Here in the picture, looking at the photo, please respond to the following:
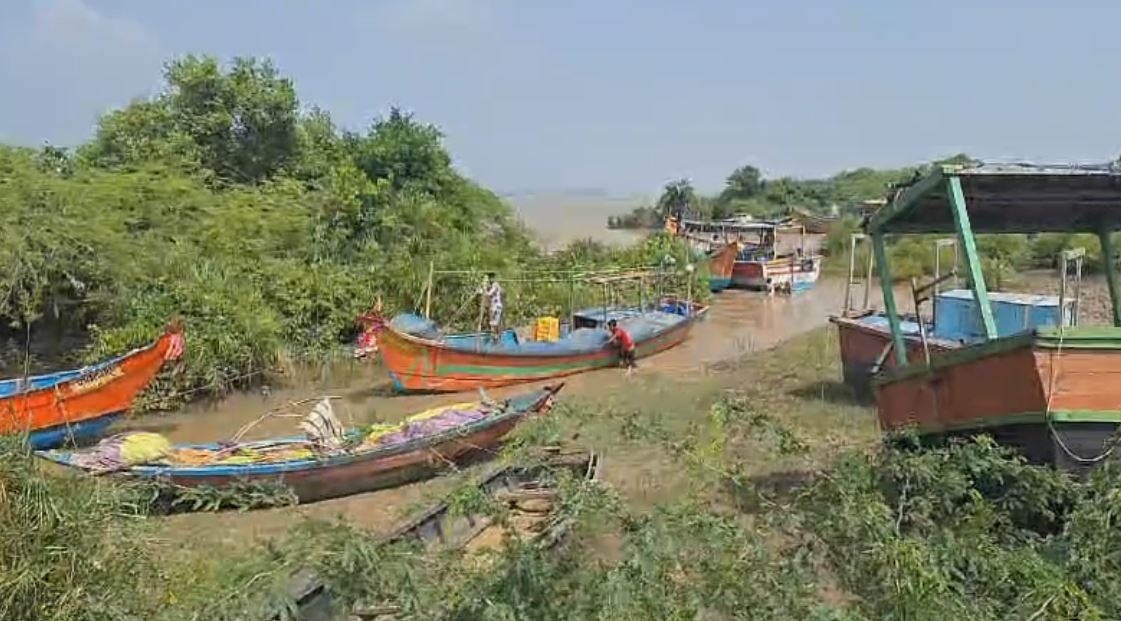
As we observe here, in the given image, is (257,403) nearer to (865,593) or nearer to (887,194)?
(887,194)

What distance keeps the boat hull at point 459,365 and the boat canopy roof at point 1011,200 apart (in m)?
8.08

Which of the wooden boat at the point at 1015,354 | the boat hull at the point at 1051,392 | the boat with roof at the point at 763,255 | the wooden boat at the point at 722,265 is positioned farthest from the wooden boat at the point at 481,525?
the boat with roof at the point at 763,255

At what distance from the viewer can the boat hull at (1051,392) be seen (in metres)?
6.79

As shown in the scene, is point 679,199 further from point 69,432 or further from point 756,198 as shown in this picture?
point 69,432

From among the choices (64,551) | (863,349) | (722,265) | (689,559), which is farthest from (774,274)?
(64,551)

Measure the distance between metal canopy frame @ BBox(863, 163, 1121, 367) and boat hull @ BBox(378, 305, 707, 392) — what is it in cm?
803

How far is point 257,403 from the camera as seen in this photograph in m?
15.6

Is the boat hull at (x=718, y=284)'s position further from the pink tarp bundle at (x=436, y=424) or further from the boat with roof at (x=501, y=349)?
the pink tarp bundle at (x=436, y=424)

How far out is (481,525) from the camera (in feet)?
26.3

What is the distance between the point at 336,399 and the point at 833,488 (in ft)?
38.3

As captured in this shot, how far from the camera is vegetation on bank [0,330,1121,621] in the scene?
3953mm

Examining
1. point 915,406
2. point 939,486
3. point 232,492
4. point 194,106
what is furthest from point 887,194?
point 194,106

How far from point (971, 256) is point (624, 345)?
10.8 meters

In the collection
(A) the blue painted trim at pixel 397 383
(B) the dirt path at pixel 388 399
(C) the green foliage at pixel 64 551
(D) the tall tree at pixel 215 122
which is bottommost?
(B) the dirt path at pixel 388 399
